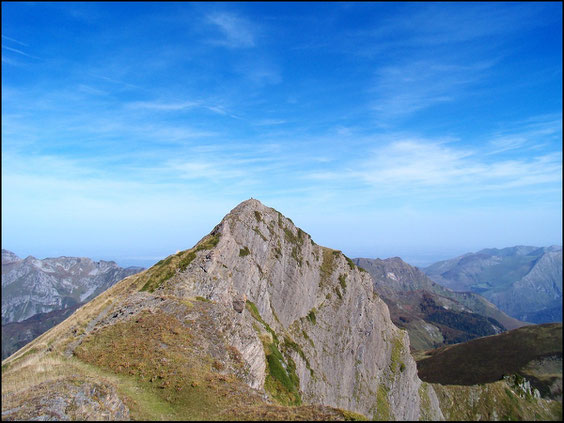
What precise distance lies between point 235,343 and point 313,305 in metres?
63.6

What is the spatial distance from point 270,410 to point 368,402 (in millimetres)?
99761

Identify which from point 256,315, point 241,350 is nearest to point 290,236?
point 256,315

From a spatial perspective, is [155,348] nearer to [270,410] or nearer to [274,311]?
[270,410]

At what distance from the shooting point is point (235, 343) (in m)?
46.4

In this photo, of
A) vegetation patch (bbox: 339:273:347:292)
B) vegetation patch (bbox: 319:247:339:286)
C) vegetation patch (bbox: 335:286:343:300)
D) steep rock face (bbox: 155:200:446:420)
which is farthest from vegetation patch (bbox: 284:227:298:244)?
vegetation patch (bbox: 339:273:347:292)

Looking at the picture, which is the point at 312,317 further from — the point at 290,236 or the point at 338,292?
the point at 290,236

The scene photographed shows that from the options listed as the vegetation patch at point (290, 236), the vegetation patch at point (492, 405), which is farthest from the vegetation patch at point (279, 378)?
the vegetation patch at point (492, 405)

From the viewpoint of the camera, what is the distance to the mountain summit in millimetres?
26281

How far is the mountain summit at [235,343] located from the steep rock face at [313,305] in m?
0.40

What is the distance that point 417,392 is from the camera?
13062cm

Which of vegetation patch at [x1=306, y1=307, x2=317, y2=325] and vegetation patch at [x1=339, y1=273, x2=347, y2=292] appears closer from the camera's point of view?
vegetation patch at [x1=306, y1=307, x2=317, y2=325]

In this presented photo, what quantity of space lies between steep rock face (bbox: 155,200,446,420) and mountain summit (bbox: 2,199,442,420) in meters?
0.40

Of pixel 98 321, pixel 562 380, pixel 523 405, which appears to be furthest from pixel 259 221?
pixel 562 380

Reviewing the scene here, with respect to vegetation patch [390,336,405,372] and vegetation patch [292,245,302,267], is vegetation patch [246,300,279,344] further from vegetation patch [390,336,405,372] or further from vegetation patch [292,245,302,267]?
vegetation patch [390,336,405,372]
